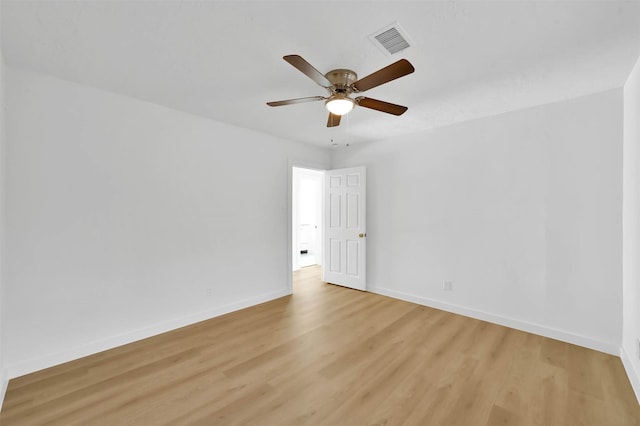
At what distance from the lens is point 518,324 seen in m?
3.13

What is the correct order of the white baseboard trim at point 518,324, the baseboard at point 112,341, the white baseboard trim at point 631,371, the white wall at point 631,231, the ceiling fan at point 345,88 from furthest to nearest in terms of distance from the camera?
the white baseboard trim at point 518,324 → the baseboard at point 112,341 → the white wall at point 631,231 → the white baseboard trim at point 631,371 → the ceiling fan at point 345,88

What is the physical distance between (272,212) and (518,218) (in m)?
3.22

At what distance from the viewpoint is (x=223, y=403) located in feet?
6.33

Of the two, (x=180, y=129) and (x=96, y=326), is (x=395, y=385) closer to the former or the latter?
(x=96, y=326)

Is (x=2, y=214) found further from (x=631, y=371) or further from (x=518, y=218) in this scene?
(x=631, y=371)

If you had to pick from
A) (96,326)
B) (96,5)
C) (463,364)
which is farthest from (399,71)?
(96,326)

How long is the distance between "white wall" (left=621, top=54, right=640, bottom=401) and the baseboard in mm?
3907

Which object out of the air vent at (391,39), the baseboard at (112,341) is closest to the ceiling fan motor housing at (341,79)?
the air vent at (391,39)

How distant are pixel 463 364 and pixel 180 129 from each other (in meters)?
3.83

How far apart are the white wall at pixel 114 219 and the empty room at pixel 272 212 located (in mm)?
18

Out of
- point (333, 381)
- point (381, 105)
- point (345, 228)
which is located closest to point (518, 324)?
point (333, 381)

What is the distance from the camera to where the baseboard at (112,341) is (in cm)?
225

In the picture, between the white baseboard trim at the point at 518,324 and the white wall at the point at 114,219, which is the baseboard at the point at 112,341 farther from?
the white baseboard trim at the point at 518,324

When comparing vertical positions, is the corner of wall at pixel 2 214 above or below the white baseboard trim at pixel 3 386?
above
